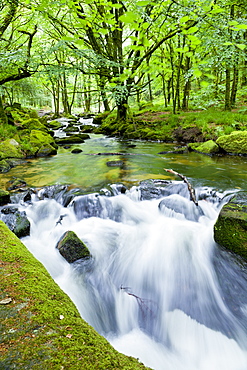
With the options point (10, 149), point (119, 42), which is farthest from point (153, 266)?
point (119, 42)

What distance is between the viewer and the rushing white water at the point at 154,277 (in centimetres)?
251

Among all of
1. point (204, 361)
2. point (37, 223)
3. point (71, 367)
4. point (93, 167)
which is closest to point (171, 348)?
point (204, 361)

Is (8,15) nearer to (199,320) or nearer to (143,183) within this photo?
(143,183)

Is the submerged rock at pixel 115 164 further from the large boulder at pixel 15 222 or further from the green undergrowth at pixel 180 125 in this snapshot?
the green undergrowth at pixel 180 125

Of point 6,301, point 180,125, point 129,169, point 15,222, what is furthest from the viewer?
point 180,125

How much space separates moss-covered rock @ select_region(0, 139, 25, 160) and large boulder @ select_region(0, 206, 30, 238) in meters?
5.15

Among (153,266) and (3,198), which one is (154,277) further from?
(3,198)

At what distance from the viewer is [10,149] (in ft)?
29.1

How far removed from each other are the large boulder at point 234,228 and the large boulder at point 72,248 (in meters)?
2.37

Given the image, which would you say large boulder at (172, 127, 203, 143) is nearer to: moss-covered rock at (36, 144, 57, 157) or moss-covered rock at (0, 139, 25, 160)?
moss-covered rock at (36, 144, 57, 157)

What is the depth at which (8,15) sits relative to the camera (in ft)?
30.5

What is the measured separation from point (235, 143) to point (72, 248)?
27.0 feet

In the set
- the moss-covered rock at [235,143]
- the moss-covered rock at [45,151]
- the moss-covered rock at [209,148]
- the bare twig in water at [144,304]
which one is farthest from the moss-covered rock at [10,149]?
the moss-covered rock at [235,143]

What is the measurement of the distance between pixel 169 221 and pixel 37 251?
2.88 m
